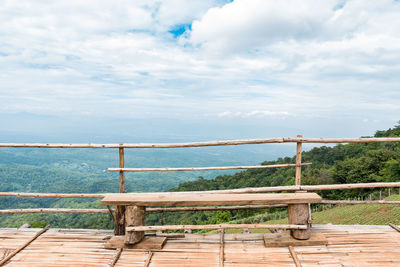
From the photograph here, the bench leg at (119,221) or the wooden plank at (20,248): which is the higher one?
the bench leg at (119,221)

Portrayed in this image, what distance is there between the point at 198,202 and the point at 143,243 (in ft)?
2.56

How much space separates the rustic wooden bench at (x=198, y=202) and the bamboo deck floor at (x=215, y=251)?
197 millimetres

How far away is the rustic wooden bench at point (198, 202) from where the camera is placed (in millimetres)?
2688

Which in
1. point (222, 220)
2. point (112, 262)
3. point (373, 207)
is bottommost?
point (222, 220)

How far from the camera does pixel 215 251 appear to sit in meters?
2.72

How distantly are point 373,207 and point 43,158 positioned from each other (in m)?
173

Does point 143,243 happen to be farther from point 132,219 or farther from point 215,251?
point 215,251

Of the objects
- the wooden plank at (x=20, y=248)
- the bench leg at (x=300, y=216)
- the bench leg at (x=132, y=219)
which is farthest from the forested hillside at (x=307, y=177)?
the bench leg at (x=132, y=219)

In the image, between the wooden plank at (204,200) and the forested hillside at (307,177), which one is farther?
the forested hillside at (307,177)

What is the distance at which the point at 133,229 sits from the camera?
8.93 ft

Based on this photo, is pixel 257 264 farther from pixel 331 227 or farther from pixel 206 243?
pixel 331 227

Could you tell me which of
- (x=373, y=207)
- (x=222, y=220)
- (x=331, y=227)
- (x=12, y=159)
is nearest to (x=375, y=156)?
(x=222, y=220)

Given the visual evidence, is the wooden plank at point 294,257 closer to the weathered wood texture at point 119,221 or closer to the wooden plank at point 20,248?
the weathered wood texture at point 119,221

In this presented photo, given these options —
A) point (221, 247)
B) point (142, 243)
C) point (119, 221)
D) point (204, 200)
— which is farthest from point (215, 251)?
point (119, 221)
